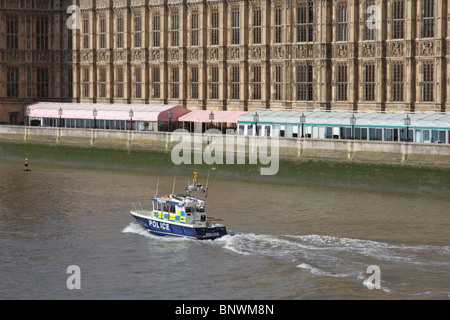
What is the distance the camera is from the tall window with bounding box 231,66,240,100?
105 meters

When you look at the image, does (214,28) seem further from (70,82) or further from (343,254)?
(343,254)

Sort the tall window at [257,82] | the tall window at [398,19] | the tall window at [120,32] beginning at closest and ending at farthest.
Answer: the tall window at [398,19] < the tall window at [257,82] < the tall window at [120,32]

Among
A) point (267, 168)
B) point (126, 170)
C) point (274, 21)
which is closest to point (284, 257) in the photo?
point (267, 168)

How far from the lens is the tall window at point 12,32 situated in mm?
122500

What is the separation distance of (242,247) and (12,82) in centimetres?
7855

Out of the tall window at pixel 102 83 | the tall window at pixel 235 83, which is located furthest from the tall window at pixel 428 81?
the tall window at pixel 102 83

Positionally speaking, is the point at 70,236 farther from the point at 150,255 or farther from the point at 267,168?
the point at 267,168

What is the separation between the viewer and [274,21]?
100688 mm

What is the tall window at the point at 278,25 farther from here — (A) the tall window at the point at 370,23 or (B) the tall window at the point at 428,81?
(B) the tall window at the point at 428,81

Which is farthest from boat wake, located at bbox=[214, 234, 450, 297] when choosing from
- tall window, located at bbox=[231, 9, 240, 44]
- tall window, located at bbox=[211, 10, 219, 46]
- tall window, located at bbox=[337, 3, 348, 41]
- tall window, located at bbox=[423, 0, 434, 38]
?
tall window, located at bbox=[211, 10, 219, 46]

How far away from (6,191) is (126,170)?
19746 mm

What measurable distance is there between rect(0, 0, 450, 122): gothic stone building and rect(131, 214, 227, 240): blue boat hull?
3932 centimetres

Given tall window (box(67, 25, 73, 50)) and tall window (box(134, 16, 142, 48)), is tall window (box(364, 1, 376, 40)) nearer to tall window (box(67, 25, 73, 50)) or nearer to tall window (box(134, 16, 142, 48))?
tall window (box(134, 16, 142, 48))

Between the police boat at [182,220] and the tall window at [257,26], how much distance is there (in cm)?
4657
